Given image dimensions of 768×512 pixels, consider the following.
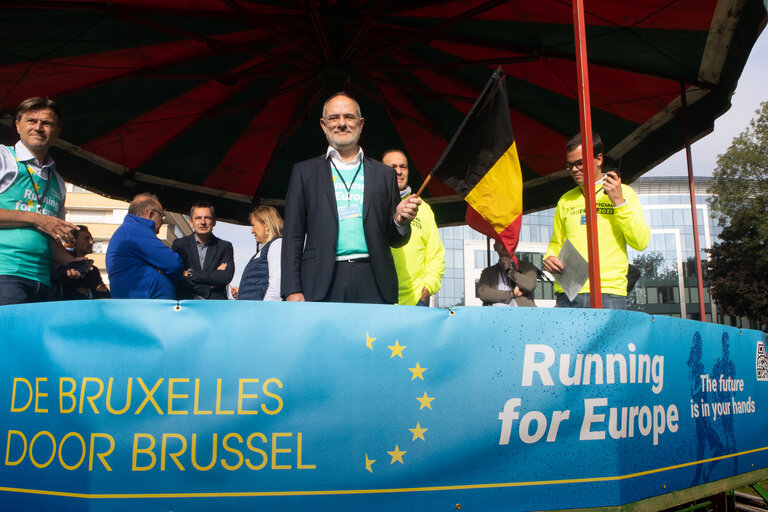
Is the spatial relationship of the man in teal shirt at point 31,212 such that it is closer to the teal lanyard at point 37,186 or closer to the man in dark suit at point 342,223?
the teal lanyard at point 37,186

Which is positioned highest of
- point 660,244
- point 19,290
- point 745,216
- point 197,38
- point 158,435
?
point 660,244

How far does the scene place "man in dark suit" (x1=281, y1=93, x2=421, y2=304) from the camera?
9.86 ft

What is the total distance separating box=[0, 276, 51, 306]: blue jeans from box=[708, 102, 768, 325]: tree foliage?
110 ft

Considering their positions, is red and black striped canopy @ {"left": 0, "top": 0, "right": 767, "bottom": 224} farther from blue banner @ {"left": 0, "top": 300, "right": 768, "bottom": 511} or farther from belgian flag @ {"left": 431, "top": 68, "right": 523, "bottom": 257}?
blue banner @ {"left": 0, "top": 300, "right": 768, "bottom": 511}

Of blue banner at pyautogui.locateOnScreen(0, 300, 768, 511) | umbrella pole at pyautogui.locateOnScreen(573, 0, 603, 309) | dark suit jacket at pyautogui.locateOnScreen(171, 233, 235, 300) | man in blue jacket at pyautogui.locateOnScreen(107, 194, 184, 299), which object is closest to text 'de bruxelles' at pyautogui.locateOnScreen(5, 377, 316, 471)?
blue banner at pyautogui.locateOnScreen(0, 300, 768, 511)

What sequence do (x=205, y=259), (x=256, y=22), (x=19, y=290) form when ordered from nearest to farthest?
(x=19, y=290) → (x=256, y=22) → (x=205, y=259)

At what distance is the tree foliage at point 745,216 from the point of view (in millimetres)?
29500

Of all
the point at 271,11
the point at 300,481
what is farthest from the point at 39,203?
the point at 271,11

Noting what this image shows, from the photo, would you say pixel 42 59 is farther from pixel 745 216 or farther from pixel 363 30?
pixel 745 216

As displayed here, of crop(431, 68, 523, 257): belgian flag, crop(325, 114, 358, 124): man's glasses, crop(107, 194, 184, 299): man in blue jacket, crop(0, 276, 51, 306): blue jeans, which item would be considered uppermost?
crop(325, 114, 358, 124): man's glasses

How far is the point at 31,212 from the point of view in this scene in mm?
3344

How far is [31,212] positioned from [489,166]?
2612 millimetres

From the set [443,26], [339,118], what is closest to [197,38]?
[443,26]

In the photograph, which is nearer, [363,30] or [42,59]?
[363,30]
